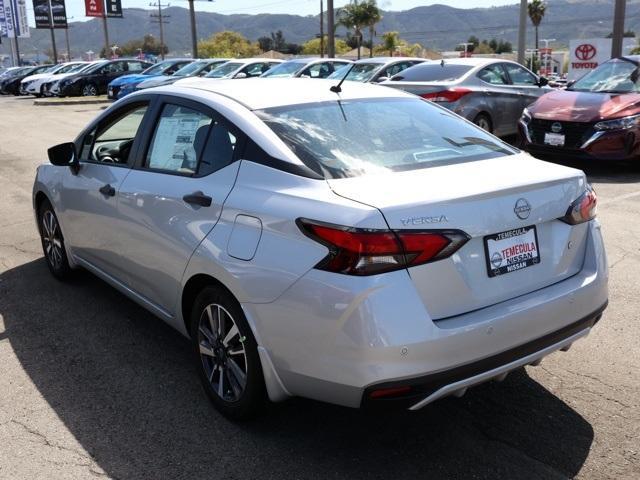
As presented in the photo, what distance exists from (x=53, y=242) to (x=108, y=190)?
151 cm

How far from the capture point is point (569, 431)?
3281mm

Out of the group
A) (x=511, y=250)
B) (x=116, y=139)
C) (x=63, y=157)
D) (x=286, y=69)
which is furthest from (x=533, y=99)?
(x=511, y=250)

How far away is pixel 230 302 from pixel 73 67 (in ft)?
112

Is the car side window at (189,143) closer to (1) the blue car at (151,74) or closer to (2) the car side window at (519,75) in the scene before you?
(2) the car side window at (519,75)

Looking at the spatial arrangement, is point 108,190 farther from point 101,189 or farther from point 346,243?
point 346,243

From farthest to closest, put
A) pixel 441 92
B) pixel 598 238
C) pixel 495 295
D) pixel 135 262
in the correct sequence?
pixel 441 92, pixel 135 262, pixel 598 238, pixel 495 295

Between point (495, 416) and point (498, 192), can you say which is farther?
point (495, 416)

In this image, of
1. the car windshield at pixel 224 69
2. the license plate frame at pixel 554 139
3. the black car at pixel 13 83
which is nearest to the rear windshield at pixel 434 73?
the license plate frame at pixel 554 139

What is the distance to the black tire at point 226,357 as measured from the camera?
3.17 m

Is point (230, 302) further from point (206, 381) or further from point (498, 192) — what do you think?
point (498, 192)

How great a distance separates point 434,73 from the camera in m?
11.7

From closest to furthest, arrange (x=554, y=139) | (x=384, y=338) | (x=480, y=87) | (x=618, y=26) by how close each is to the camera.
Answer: (x=384, y=338)
(x=554, y=139)
(x=480, y=87)
(x=618, y=26)

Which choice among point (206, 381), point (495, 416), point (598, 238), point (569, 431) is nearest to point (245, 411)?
point (206, 381)

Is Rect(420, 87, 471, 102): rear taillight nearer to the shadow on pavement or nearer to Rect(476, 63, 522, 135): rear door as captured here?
Rect(476, 63, 522, 135): rear door
